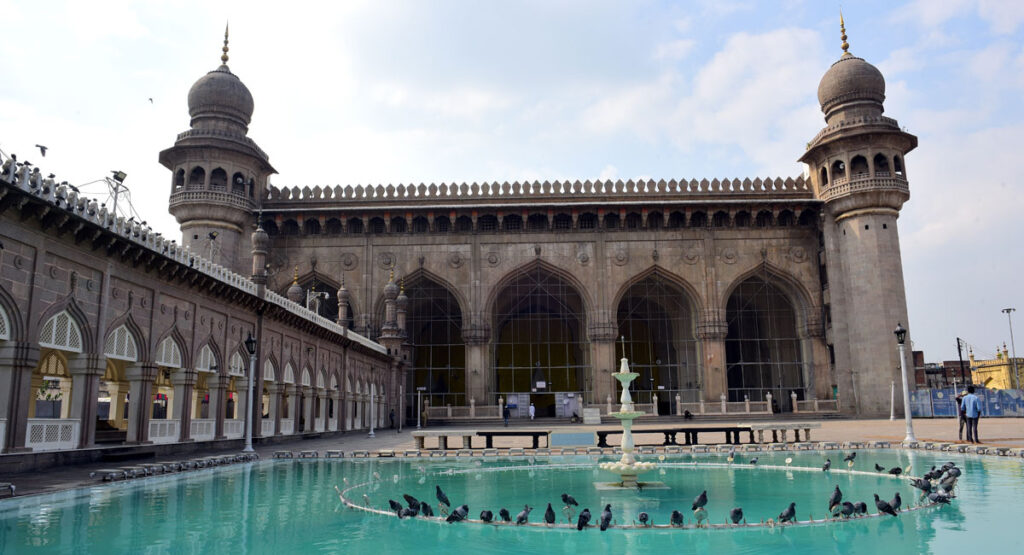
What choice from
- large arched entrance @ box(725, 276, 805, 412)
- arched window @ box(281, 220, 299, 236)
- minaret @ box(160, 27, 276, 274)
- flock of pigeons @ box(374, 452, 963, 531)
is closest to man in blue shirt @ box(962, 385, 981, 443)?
flock of pigeons @ box(374, 452, 963, 531)

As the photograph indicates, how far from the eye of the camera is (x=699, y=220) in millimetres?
29641

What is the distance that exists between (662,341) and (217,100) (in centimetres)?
2209

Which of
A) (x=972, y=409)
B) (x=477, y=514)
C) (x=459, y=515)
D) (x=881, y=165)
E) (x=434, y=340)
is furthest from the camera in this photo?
(x=434, y=340)

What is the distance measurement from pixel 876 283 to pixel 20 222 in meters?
26.9

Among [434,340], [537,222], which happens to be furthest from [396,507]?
[434,340]

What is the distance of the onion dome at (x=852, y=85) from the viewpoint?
28.8 m

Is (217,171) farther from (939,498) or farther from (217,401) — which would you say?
(939,498)

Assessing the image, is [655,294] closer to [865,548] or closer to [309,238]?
[309,238]

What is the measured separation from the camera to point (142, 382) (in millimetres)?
12375

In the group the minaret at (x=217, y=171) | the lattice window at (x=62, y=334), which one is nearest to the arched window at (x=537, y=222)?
the minaret at (x=217, y=171)

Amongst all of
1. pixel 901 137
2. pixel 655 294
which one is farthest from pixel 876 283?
pixel 655 294

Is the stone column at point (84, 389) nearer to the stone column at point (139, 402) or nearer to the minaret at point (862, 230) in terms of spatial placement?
the stone column at point (139, 402)

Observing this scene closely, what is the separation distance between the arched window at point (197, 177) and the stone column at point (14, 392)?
61.7 feet

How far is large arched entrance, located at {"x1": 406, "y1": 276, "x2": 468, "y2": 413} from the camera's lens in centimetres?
3105
